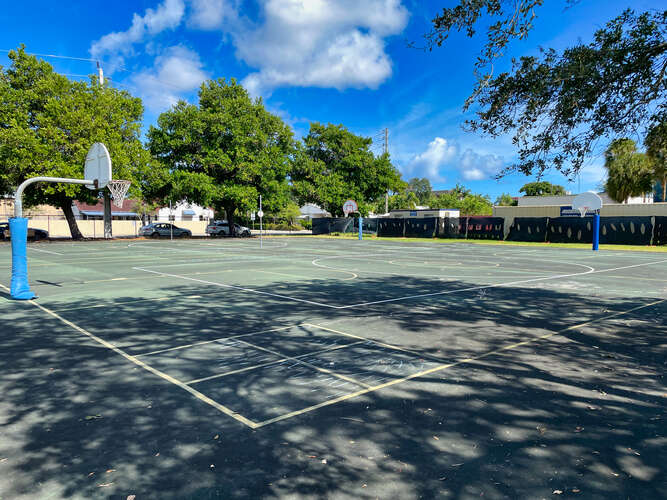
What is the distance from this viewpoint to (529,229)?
1625 inches

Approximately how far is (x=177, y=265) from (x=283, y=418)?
616 inches

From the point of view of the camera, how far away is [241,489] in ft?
10.5

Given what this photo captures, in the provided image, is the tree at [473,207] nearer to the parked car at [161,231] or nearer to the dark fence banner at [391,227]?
the dark fence banner at [391,227]

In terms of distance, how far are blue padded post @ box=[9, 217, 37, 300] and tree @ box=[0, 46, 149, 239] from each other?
27.5m

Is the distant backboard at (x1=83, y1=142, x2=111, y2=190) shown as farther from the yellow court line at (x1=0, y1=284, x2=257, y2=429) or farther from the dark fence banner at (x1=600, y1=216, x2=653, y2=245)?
the dark fence banner at (x1=600, y1=216, x2=653, y2=245)

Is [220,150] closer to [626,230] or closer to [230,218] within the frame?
[230,218]

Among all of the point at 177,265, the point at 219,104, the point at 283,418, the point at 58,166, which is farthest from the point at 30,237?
the point at 283,418

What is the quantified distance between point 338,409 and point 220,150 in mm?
45424

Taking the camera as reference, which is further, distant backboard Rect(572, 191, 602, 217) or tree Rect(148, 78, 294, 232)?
tree Rect(148, 78, 294, 232)

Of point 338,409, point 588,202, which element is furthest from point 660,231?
point 338,409

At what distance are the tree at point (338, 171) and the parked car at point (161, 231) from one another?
1637 centimetres

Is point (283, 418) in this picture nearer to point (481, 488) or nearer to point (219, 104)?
point (481, 488)

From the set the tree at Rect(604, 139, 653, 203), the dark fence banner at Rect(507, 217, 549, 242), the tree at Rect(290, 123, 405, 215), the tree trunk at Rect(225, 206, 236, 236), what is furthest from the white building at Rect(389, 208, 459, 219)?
the tree trunk at Rect(225, 206, 236, 236)

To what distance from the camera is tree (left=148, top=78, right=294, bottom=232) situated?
46.0m
